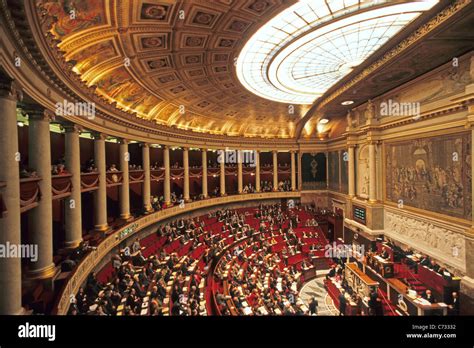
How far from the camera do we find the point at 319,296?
1398 centimetres

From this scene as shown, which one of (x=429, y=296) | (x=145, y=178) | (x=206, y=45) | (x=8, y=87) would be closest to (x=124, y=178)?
(x=145, y=178)

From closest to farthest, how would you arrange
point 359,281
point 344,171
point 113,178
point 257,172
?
point 359,281, point 113,178, point 344,171, point 257,172

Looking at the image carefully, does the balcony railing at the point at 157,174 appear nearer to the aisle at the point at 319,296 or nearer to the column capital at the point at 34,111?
the column capital at the point at 34,111

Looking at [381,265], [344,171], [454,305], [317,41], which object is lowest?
[454,305]

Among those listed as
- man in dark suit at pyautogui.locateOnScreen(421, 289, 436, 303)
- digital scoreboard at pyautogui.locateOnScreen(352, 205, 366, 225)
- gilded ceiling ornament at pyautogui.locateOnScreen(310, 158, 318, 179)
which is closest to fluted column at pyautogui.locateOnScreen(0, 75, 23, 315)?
man in dark suit at pyautogui.locateOnScreen(421, 289, 436, 303)

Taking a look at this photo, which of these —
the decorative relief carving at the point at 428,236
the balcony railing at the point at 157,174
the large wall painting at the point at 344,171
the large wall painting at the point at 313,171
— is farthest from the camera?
the large wall painting at the point at 313,171

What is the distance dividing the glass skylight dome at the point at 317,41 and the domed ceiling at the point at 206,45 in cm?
4

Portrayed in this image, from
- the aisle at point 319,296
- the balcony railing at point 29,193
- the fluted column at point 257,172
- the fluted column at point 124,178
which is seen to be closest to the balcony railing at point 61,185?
the balcony railing at point 29,193

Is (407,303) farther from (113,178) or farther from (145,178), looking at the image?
(145,178)

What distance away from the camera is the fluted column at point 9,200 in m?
5.02

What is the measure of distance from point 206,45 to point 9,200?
8.39 metres

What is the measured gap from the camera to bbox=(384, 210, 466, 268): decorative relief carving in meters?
10.5

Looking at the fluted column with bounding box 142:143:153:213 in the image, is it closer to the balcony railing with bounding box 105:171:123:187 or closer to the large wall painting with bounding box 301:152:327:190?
the balcony railing with bounding box 105:171:123:187

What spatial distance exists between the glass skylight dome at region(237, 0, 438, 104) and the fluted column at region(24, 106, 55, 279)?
Answer: 819cm
